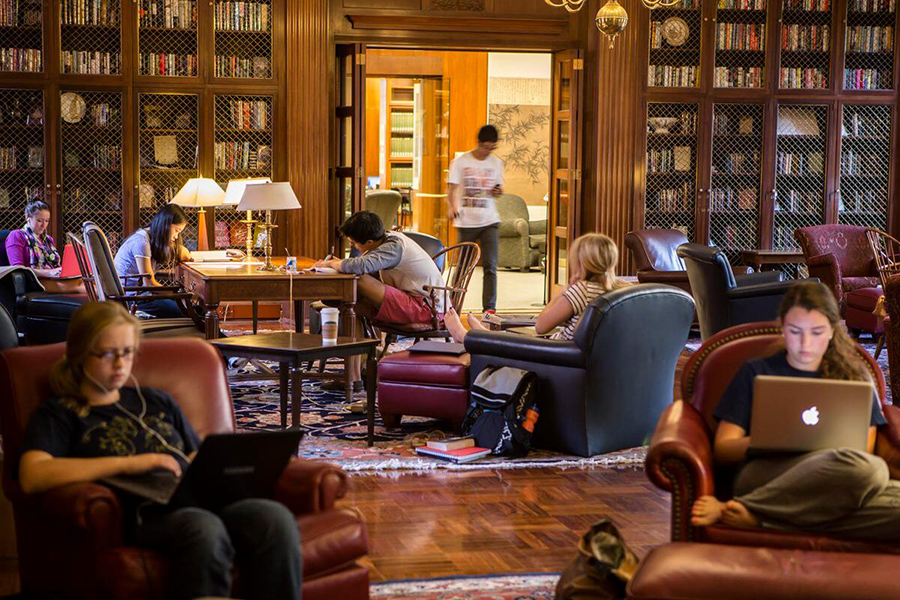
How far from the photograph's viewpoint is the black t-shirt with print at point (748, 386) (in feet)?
11.7

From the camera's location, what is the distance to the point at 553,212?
1098cm

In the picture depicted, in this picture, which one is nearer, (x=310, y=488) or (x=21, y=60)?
(x=310, y=488)

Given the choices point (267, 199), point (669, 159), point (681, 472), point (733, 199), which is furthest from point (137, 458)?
point (733, 199)

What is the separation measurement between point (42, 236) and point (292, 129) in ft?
7.77

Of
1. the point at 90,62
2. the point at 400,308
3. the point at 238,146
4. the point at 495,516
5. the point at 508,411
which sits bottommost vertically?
the point at 495,516

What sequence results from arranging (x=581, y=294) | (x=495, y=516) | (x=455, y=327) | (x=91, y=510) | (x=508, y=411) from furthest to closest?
(x=455, y=327) < (x=581, y=294) < (x=508, y=411) < (x=495, y=516) < (x=91, y=510)

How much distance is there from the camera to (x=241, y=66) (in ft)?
33.6

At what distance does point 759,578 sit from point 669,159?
8.29 metres

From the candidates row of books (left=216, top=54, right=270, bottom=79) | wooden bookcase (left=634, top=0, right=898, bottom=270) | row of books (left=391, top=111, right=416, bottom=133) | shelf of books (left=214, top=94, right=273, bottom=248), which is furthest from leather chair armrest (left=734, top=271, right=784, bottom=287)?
row of books (left=391, top=111, right=416, bottom=133)

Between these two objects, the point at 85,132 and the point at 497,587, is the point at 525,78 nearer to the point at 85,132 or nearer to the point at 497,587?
the point at 85,132

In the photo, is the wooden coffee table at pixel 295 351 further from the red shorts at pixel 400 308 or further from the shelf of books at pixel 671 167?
the shelf of books at pixel 671 167

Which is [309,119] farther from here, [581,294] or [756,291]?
[581,294]

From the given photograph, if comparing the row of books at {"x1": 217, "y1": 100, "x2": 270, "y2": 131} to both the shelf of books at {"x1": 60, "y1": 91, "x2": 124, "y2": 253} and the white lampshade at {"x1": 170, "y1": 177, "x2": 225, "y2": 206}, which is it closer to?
the shelf of books at {"x1": 60, "y1": 91, "x2": 124, "y2": 253}

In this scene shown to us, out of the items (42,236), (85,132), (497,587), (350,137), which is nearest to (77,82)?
(85,132)
